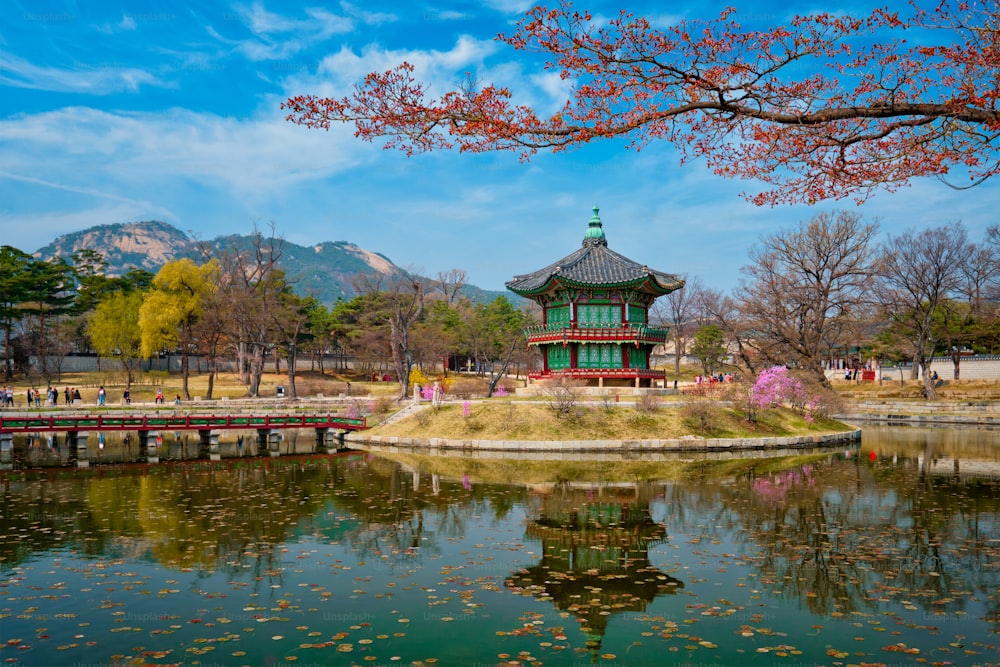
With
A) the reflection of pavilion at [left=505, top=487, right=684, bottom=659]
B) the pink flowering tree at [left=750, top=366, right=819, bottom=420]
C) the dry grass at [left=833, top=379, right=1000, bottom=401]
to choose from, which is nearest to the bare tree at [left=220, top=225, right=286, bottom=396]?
the pink flowering tree at [left=750, top=366, right=819, bottom=420]

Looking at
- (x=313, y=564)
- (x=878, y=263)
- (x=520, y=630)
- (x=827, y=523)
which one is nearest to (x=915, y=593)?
(x=827, y=523)

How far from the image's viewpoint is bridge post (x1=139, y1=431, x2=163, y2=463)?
2948cm

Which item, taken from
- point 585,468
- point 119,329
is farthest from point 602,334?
point 119,329

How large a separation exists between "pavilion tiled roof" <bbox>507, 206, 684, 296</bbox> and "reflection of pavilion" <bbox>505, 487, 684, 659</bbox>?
1131 inches

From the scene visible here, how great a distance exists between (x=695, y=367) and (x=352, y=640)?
8351cm

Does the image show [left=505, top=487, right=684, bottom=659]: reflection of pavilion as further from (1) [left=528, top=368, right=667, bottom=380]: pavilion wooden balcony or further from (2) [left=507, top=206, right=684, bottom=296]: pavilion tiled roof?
(2) [left=507, top=206, right=684, bottom=296]: pavilion tiled roof

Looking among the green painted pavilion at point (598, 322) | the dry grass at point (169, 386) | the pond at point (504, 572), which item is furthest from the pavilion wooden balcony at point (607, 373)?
the pond at point (504, 572)

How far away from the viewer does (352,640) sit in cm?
817

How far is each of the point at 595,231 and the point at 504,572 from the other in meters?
43.8

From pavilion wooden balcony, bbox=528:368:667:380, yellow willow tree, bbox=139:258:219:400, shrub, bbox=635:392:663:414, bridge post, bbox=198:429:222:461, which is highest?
yellow willow tree, bbox=139:258:219:400

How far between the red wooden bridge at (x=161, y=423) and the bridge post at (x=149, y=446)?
113cm

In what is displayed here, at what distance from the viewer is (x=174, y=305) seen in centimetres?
5644

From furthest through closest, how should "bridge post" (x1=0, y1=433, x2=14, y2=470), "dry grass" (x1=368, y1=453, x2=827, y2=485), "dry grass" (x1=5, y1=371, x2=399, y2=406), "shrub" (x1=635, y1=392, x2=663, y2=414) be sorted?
"dry grass" (x1=5, y1=371, x2=399, y2=406), "shrub" (x1=635, y1=392, x2=663, y2=414), "bridge post" (x1=0, y1=433, x2=14, y2=470), "dry grass" (x1=368, y1=453, x2=827, y2=485)

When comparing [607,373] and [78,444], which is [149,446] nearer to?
[78,444]
